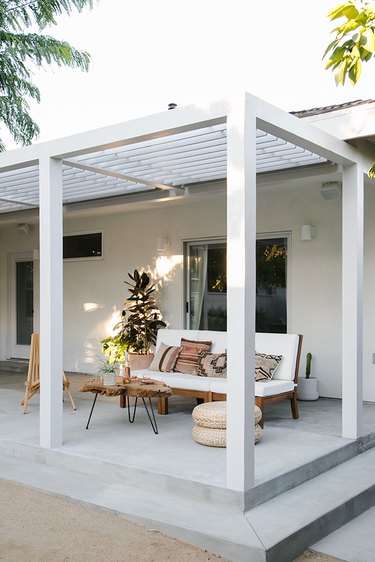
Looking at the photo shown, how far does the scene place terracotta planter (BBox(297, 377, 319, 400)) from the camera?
7.30m

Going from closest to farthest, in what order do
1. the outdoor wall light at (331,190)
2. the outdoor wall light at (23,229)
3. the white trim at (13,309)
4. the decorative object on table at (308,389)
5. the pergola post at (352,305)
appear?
1. the pergola post at (352,305)
2. the outdoor wall light at (331,190)
3. the decorative object on table at (308,389)
4. the outdoor wall light at (23,229)
5. the white trim at (13,309)

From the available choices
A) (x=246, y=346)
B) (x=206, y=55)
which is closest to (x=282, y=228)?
(x=246, y=346)

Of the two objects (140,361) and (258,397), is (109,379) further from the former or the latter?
(140,361)

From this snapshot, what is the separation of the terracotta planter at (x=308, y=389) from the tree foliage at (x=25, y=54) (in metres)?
10.7

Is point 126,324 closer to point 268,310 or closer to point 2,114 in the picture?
point 268,310

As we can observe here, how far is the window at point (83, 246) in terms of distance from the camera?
10031 millimetres

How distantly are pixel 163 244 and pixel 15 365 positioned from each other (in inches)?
147

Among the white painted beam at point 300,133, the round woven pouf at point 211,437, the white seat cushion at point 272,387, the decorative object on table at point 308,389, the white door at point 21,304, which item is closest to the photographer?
the white painted beam at point 300,133

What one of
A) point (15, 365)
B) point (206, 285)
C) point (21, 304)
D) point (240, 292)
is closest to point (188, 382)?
point (240, 292)

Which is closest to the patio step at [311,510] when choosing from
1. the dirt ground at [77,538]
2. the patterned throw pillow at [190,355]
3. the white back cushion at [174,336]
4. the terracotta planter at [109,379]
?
the dirt ground at [77,538]

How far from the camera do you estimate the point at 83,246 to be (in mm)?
10219

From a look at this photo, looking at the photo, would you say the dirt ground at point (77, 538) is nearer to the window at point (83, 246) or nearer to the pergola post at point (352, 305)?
the pergola post at point (352, 305)

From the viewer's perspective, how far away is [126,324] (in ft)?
29.4

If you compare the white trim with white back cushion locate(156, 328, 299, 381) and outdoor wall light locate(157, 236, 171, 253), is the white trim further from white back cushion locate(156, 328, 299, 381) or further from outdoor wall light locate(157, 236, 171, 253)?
white back cushion locate(156, 328, 299, 381)
